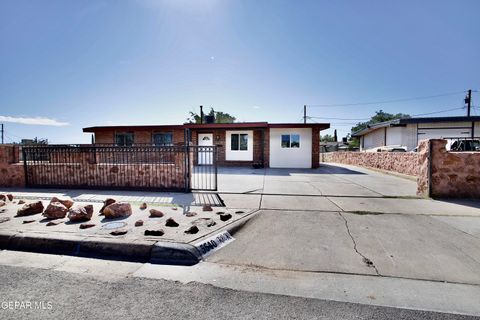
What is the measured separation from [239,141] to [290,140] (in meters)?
3.75

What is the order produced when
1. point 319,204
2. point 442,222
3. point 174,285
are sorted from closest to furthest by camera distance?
point 174,285 < point 442,222 < point 319,204

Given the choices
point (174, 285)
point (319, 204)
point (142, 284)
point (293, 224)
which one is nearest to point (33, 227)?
point (142, 284)

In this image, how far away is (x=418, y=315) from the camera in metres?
2.17

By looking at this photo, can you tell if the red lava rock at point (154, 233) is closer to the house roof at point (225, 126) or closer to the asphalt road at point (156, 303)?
the asphalt road at point (156, 303)

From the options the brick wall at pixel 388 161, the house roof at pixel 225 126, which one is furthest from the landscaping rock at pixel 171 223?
the house roof at pixel 225 126

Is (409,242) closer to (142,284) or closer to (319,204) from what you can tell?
(319,204)

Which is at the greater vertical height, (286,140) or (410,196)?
(286,140)

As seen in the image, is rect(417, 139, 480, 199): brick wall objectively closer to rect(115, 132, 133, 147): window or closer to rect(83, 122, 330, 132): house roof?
rect(83, 122, 330, 132): house roof

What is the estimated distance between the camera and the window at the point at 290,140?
1666 cm

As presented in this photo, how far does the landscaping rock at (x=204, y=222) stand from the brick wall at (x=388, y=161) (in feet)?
31.8

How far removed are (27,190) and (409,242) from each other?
35.6 feet

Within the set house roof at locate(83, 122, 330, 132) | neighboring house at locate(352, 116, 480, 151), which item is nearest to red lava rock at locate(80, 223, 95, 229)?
house roof at locate(83, 122, 330, 132)

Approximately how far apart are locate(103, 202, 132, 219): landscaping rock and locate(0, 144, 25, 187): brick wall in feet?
20.3

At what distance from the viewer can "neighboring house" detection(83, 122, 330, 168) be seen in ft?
54.1
